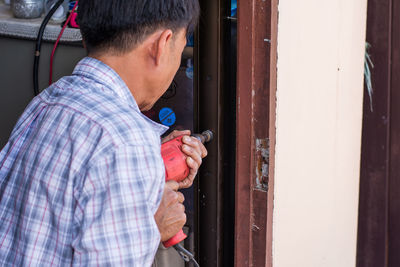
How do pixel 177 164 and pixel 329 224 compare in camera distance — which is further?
pixel 329 224

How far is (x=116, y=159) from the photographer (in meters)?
0.79

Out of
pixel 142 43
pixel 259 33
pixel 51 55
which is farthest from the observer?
pixel 51 55

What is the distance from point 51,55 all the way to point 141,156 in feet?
4.22

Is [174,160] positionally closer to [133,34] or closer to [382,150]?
[133,34]

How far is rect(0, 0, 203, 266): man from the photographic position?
787 mm

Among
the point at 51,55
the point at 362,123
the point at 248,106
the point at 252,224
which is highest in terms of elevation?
the point at 51,55

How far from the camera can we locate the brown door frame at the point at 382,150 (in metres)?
2.12

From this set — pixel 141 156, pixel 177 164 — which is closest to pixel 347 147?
pixel 177 164

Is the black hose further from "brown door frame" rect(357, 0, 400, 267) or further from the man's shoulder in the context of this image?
"brown door frame" rect(357, 0, 400, 267)

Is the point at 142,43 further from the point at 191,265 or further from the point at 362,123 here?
the point at 362,123

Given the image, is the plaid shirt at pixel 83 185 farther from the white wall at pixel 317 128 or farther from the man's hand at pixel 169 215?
the white wall at pixel 317 128

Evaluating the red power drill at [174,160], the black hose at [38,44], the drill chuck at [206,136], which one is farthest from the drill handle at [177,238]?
the black hose at [38,44]

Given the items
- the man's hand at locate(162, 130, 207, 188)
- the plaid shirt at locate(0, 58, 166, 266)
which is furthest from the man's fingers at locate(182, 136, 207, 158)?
the plaid shirt at locate(0, 58, 166, 266)

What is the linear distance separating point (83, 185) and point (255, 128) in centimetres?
57
